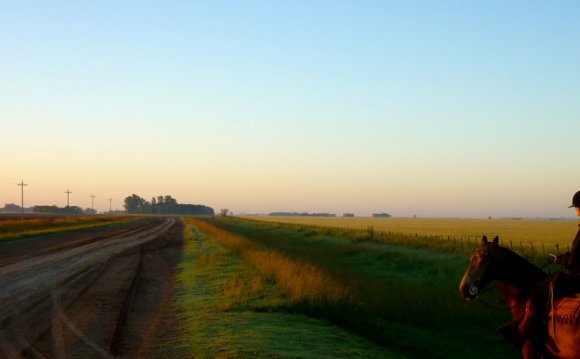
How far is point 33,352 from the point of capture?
35.0 ft

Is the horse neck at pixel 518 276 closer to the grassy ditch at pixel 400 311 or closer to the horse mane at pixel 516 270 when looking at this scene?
the horse mane at pixel 516 270

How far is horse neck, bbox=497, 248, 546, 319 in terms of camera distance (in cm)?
782

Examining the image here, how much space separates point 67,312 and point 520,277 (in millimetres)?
11222

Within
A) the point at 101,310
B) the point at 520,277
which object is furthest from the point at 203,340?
the point at 520,277

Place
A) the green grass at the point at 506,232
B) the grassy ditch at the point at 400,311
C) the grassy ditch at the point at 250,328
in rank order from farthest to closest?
the green grass at the point at 506,232 → the grassy ditch at the point at 400,311 → the grassy ditch at the point at 250,328

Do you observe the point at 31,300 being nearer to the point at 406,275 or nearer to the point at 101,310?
the point at 101,310

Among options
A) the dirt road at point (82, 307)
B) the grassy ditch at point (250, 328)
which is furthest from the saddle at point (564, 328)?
the dirt road at point (82, 307)

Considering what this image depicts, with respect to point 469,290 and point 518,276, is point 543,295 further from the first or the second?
point 469,290

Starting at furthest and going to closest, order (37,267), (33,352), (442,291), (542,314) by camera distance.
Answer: (37,267)
(442,291)
(33,352)
(542,314)

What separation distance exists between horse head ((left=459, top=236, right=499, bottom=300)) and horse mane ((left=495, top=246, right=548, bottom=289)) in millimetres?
73

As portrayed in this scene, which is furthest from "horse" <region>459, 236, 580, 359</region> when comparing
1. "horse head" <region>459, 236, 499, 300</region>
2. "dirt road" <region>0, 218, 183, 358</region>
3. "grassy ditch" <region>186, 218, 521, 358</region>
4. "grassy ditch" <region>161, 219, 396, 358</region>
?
"dirt road" <region>0, 218, 183, 358</region>

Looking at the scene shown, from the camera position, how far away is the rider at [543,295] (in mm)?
7172

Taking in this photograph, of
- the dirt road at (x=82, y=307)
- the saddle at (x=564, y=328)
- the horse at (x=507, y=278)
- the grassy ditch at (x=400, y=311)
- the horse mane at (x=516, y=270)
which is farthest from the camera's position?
the grassy ditch at (x=400, y=311)

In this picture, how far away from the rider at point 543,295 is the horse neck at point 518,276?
0.84 feet
